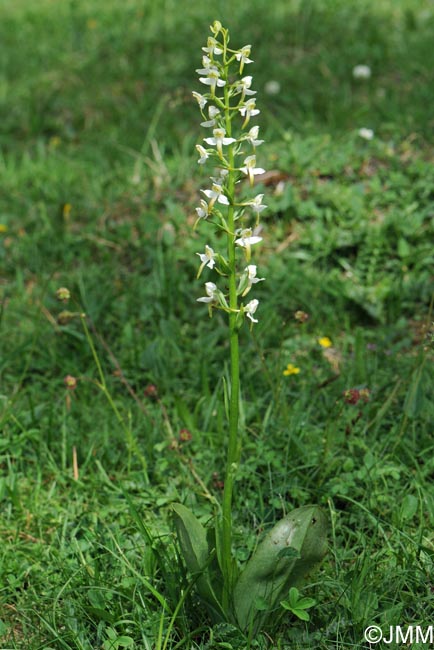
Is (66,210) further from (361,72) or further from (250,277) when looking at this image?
(250,277)

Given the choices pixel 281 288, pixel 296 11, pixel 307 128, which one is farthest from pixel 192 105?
pixel 281 288

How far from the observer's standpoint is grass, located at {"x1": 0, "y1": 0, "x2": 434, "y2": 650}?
6.60ft

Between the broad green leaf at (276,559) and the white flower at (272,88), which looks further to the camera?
the white flower at (272,88)

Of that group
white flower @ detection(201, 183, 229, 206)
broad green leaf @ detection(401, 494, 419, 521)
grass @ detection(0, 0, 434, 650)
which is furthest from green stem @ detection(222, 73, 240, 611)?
broad green leaf @ detection(401, 494, 419, 521)

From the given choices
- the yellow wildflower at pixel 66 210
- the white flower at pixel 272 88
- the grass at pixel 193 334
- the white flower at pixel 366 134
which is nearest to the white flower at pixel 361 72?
the grass at pixel 193 334

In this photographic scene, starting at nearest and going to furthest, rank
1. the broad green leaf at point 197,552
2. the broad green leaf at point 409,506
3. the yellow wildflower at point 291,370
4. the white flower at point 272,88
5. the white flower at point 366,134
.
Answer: the broad green leaf at point 197,552
the broad green leaf at point 409,506
the yellow wildflower at point 291,370
the white flower at point 366,134
the white flower at point 272,88

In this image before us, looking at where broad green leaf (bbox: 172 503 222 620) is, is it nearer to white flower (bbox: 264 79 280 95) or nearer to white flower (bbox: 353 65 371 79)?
white flower (bbox: 264 79 280 95)

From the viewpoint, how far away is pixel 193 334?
322 centimetres

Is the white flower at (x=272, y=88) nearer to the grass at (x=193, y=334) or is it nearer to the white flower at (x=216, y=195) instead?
the grass at (x=193, y=334)

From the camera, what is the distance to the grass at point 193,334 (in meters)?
2.01

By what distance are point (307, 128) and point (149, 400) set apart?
1.99m

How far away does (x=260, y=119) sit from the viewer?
14.8 ft

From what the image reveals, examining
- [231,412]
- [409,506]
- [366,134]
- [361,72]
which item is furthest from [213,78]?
[361,72]

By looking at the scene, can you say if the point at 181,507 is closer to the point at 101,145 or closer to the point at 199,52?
the point at 101,145
